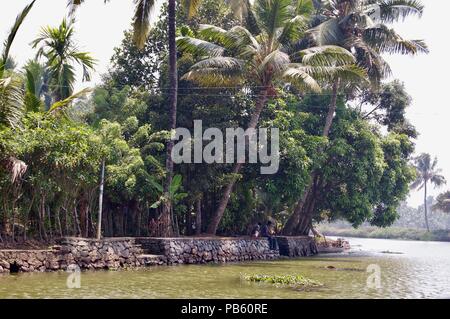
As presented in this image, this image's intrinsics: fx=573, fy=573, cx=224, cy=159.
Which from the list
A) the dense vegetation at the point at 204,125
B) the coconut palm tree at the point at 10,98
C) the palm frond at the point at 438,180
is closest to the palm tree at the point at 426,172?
the palm frond at the point at 438,180

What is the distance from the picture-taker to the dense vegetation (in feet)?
54.9

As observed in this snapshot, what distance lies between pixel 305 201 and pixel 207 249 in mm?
11047

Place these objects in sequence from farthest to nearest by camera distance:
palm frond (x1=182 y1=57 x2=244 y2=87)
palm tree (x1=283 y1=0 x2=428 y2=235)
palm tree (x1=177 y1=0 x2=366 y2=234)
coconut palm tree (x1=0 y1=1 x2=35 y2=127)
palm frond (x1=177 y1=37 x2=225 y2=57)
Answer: palm tree (x1=283 y1=0 x2=428 y2=235)
palm frond (x1=177 y1=37 x2=225 y2=57)
palm tree (x1=177 y1=0 x2=366 y2=234)
palm frond (x1=182 y1=57 x2=244 y2=87)
coconut palm tree (x1=0 y1=1 x2=35 y2=127)

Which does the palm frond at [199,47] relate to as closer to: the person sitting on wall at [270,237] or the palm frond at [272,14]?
the palm frond at [272,14]

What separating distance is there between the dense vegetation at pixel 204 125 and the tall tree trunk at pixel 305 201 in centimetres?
9

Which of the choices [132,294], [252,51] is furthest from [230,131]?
[132,294]

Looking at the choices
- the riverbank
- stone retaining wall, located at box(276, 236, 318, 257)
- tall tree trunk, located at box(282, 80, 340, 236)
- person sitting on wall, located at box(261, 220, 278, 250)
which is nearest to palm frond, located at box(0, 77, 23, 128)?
person sitting on wall, located at box(261, 220, 278, 250)

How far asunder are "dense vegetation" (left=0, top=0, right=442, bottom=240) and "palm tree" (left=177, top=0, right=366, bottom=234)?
2.2 inches

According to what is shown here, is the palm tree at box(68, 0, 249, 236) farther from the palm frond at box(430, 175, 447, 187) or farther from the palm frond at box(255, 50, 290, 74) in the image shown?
the palm frond at box(430, 175, 447, 187)

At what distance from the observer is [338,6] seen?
29.0m

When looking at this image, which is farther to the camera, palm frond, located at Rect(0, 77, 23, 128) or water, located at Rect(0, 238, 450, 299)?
palm frond, located at Rect(0, 77, 23, 128)

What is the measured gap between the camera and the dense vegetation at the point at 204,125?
16.7 metres
